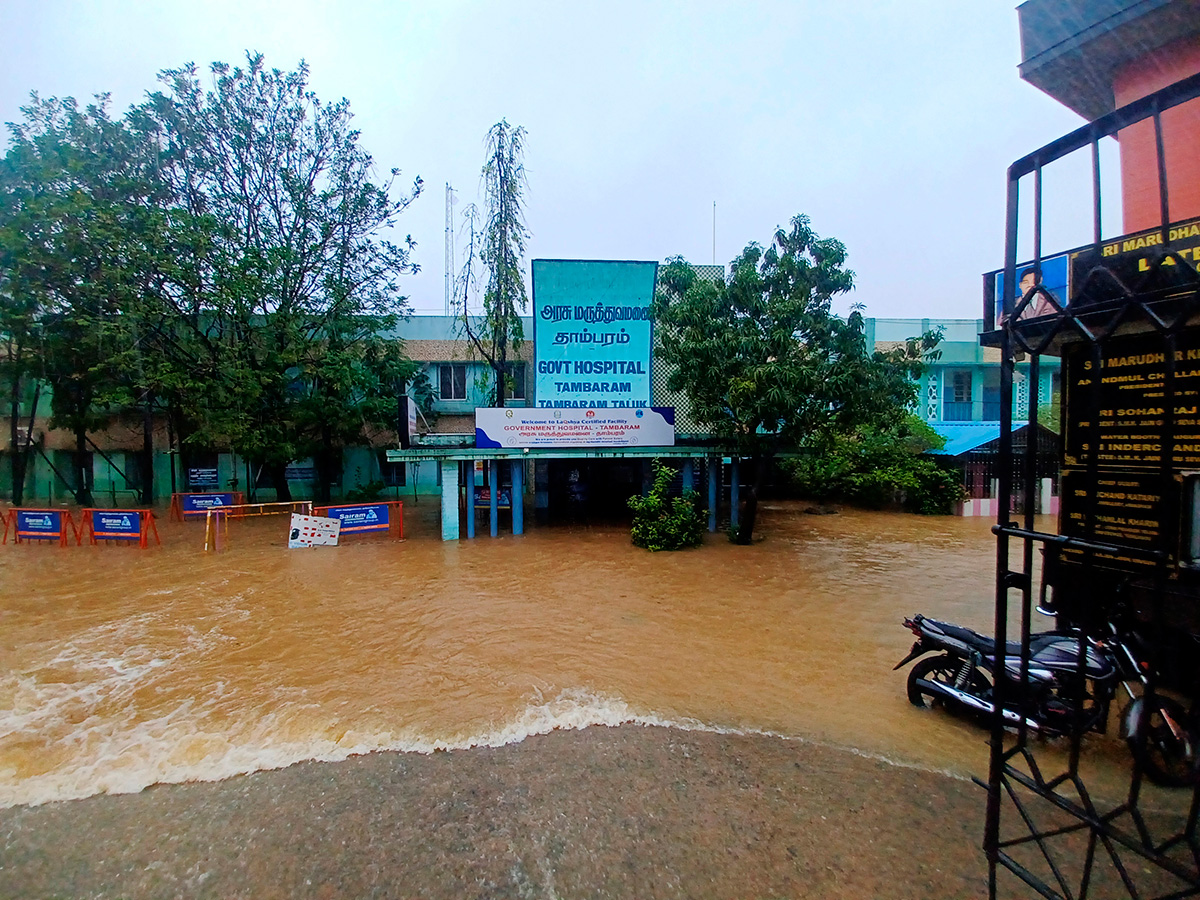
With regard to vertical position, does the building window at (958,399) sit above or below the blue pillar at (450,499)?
above

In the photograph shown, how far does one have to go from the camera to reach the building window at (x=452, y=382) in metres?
22.7

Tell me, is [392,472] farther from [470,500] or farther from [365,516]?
[470,500]

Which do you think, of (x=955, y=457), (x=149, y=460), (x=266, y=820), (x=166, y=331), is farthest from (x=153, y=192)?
(x=955, y=457)

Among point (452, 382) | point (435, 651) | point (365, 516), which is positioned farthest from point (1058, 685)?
point (452, 382)

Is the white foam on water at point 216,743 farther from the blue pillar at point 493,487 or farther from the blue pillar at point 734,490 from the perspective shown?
the blue pillar at point 734,490

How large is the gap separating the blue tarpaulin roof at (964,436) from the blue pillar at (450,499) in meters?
14.4

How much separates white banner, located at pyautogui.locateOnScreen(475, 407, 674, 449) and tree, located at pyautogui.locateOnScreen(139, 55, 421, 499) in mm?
6211

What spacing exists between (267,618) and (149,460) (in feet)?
52.0

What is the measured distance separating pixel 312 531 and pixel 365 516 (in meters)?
1.12

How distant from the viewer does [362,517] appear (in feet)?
44.8

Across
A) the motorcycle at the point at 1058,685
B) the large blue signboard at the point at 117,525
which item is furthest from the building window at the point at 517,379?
the motorcycle at the point at 1058,685

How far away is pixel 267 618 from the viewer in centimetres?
823

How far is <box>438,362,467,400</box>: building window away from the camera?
894 inches

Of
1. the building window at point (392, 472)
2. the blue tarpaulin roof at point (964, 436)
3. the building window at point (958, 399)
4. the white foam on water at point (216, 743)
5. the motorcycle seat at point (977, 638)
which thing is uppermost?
the building window at point (958, 399)
